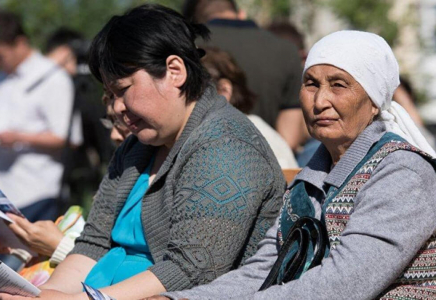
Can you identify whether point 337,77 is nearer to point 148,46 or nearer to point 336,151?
point 336,151

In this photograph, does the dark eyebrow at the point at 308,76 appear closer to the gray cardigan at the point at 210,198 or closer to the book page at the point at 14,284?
the gray cardigan at the point at 210,198

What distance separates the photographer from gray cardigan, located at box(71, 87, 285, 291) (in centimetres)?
273

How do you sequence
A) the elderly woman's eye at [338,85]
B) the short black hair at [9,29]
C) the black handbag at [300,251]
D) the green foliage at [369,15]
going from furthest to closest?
the green foliage at [369,15], the short black hair at [9,29], the elderly woman's eye at [338,85], the black handbag at [300,251]

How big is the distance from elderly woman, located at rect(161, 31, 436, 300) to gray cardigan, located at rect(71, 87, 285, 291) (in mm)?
98

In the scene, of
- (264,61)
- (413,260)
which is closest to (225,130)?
(413,260)

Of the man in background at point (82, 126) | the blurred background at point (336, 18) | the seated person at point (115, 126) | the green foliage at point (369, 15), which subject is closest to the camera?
the seated person at point (115, 126)

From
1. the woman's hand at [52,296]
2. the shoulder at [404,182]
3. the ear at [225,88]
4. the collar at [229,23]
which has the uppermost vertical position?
the shoulder at [404,182]

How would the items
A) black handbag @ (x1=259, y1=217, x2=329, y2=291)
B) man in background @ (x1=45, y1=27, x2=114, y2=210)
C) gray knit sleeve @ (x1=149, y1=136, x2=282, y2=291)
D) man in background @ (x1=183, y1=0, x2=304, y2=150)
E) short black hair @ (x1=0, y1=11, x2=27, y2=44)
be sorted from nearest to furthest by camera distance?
1. black handbag @ (x1=259, y1=217, x2=329, y2=291)
2. gray knit sleeve @ (x1=149, y1=136, x2=282, y2=291)
3. man in background @ (x1=183, y1=0, x2=304, y2=150)
4. short black hair @ (x1=0, y1=11, x2=27, y2=44)
5. man in background @ (x1=45, y1=27, x2=114, y2=210)

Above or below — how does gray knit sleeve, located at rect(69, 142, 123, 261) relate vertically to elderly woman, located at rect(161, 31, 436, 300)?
below

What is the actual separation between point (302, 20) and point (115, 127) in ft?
26.4

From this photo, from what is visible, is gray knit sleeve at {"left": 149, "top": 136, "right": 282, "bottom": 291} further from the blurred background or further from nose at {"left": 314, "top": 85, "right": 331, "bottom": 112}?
the blurred background

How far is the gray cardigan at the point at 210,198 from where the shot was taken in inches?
107

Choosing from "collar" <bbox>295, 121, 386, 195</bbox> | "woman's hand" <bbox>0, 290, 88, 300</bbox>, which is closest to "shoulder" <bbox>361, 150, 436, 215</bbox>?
"collar" <bbox>295, 121, 386, 195</bbox>

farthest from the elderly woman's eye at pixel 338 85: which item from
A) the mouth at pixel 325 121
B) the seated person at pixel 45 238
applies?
the seated person at pixel 45 238
